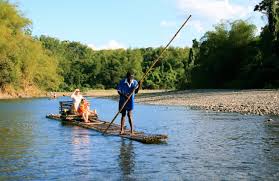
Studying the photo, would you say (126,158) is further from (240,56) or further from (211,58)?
(211,58)

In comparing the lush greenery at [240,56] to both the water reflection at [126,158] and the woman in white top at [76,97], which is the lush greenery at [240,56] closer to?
the woman in white top at [76,97]

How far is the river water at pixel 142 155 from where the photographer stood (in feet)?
36.4

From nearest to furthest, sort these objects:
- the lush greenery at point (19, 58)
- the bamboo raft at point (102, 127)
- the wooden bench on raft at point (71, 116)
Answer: the bamboo raft at point (102, 127) → the wooden bench on raft at point (71, 116) → the lush greenery at point (19, 58)

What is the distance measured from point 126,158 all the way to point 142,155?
24.1 inches

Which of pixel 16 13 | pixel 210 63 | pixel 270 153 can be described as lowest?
pixel 270 153

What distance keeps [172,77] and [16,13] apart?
52.1 m

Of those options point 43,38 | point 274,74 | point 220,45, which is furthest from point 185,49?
point 274,74

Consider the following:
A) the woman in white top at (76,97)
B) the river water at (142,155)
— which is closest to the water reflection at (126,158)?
the river water at (142,155)

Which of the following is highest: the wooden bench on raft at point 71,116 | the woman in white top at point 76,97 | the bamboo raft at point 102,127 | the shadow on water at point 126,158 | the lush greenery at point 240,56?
the lush greenery at point 240,56

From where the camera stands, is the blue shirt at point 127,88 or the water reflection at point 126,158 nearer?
the water reflection at point 126,158

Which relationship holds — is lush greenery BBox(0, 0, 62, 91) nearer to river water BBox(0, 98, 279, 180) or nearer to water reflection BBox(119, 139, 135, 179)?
river water BBox(0, 98, 279, 180)

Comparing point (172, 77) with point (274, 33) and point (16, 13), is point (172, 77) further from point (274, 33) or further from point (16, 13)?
point (274, 33)

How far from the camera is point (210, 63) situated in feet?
228

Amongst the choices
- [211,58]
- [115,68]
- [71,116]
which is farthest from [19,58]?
[71,116]
